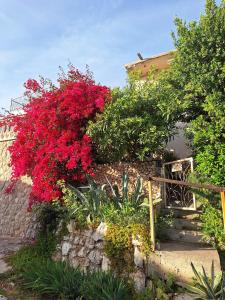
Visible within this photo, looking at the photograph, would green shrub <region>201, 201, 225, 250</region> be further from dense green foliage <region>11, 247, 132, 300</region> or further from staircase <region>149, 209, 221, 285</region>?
dense green foliage <region>11, 247, 132, 300</region>

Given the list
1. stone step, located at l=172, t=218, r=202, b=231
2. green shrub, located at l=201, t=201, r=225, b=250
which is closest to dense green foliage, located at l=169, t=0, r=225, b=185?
green shrub, located at l=201, t=201, r=225, b=250

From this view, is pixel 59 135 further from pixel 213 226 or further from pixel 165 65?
pixel 165 65

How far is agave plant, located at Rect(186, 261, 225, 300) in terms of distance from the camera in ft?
14.8

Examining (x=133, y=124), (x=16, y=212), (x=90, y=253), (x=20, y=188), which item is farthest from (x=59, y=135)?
(x=16, y=212)

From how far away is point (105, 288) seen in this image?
16.0 ft

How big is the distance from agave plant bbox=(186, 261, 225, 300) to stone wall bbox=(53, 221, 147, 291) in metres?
0.93

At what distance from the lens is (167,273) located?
5160 millimetres

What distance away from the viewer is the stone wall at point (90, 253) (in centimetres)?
538

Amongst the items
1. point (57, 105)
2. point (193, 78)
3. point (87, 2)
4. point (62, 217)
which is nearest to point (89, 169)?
point (62, 217)

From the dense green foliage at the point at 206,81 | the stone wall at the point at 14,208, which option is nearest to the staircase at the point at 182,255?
the dense green foliage at the point at 206,81

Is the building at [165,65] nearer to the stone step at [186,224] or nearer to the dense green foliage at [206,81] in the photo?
the dense green foliage at [206,81]

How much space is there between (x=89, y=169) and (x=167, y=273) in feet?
12.8

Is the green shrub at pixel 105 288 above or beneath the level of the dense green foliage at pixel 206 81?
beneath

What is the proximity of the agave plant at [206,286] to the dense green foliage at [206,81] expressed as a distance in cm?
219
